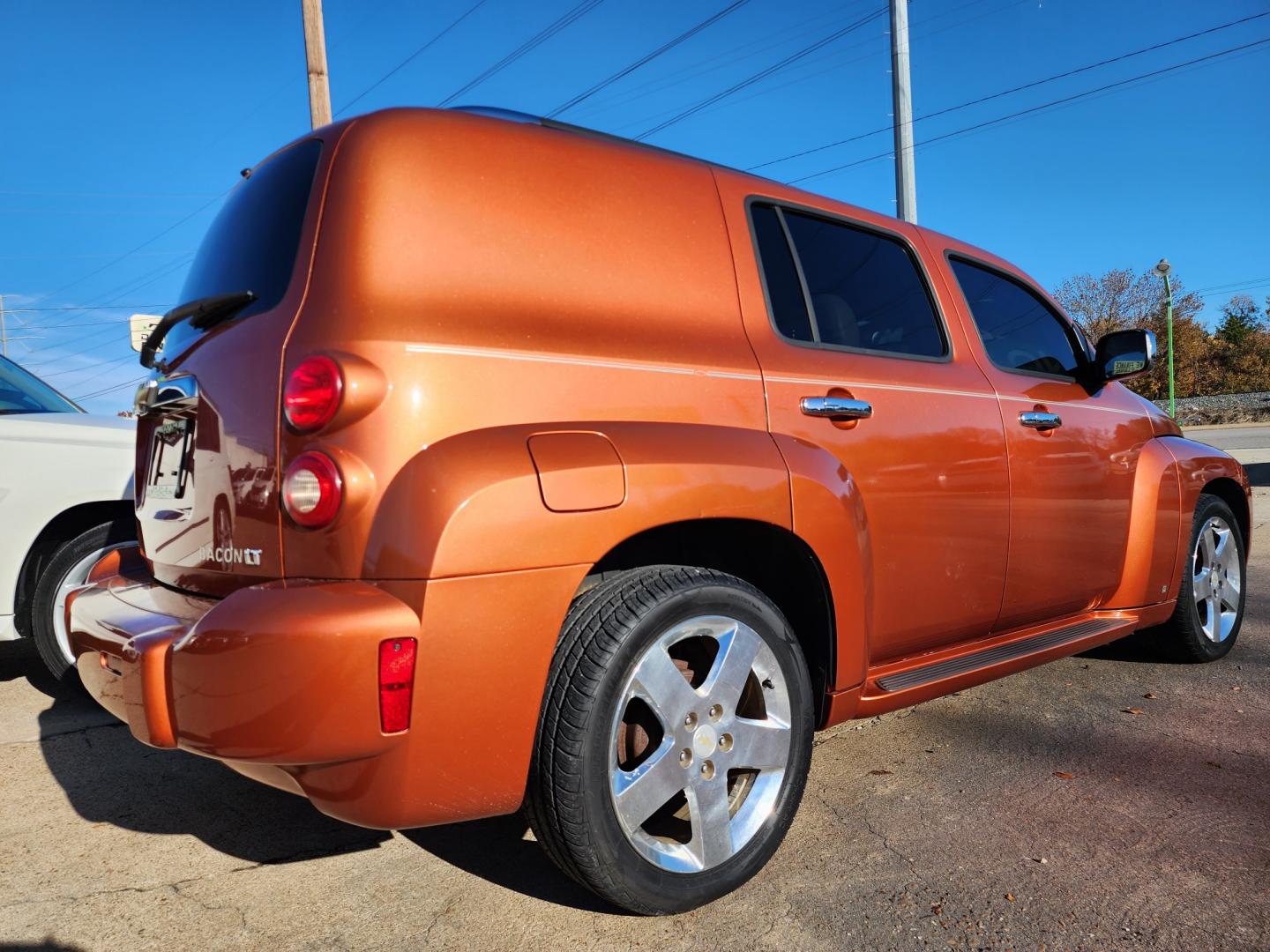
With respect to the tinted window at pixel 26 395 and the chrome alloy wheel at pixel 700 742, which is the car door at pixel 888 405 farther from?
the tinted window at pixel 26 395

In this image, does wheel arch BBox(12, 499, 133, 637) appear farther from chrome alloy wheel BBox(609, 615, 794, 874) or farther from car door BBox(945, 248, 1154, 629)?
car door BBox(945, 248, 1154, 629)

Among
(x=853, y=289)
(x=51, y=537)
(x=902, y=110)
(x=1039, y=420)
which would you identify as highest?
(x=902, y=110)

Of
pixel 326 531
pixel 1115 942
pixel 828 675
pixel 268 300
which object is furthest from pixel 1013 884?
pixel 268 300

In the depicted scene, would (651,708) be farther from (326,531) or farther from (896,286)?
(896,286)

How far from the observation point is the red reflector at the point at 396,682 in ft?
5.65

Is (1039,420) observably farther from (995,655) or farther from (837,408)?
(837,408)

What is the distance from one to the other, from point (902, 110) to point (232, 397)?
35.9 feet

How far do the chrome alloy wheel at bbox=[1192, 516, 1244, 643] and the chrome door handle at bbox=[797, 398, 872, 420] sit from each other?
7.65 ft

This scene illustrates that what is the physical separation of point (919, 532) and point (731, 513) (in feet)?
2.79

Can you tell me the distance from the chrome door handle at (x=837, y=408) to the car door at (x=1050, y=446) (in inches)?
30.6

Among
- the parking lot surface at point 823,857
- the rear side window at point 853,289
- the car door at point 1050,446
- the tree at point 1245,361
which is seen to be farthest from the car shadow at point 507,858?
the tree at point 1245,361

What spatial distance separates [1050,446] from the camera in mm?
3279

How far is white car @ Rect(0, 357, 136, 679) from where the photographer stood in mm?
3887

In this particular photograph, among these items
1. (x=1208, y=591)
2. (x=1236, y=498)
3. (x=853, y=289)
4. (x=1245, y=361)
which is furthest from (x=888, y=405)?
(x=1245, y=361)
